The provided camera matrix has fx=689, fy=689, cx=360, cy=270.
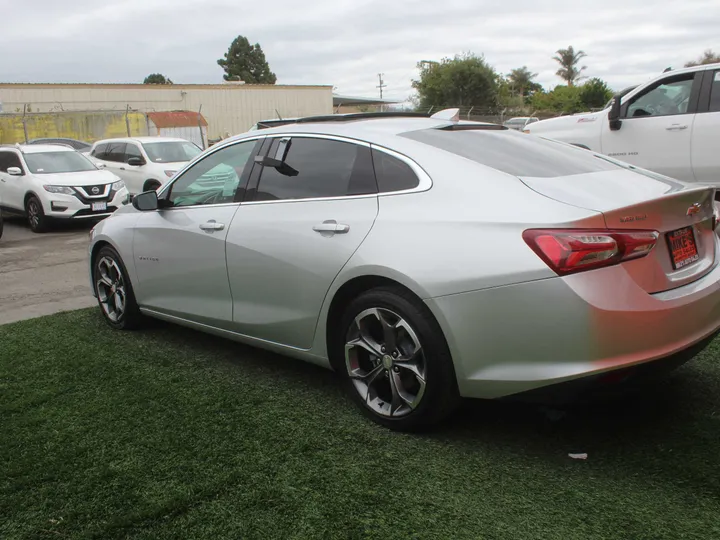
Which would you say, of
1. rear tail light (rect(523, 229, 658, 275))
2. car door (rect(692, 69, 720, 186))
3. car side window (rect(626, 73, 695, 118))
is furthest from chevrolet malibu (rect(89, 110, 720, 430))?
car side window (rect(626, 73, 695, 118))

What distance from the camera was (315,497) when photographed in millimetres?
2834

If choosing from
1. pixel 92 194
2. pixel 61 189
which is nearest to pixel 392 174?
pixel 92 194

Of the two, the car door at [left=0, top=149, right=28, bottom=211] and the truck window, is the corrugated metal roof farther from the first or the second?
the truck window

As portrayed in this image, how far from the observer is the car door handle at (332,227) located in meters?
3.49

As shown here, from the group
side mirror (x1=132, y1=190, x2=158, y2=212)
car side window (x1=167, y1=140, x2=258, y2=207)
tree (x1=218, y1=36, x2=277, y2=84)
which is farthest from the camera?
tree (x1=218, y1=36, x2=277, y2=84)

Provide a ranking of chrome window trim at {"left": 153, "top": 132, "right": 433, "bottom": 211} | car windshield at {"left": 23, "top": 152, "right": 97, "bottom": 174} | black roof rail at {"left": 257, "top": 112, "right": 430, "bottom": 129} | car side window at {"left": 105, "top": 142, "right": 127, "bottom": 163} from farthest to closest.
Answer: car side window at {"left": 105, "top": 142, "right": 127, "bottom": 163}, car windshield at {"left": 23, "top": 152, "right": 97, "bottom": 174}, black roof rail at {"left": 257, "top": 112, "right": 430, "bottom": 129}, chrome window trim at {"left": 153, "top": 132, "right": 433, "bottom": 211}

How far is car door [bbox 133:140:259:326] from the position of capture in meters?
4.27

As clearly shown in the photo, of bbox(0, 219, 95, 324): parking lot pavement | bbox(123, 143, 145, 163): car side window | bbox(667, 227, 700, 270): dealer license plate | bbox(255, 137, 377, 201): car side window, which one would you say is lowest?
bbox(0, 219, 95, 324): parking lot pavement

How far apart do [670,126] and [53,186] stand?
33.9 feet

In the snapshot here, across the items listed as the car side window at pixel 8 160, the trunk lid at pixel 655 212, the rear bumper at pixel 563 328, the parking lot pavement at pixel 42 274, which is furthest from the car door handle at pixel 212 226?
the car side window at pixel 8 160

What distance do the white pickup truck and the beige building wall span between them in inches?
1310

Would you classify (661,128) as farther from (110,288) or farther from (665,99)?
(110,288)

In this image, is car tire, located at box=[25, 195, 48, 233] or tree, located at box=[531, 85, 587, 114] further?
tree, located at box=[531, 85, 587, 114]

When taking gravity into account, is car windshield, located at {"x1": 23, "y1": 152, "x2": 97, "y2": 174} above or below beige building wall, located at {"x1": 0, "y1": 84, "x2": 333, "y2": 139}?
below
